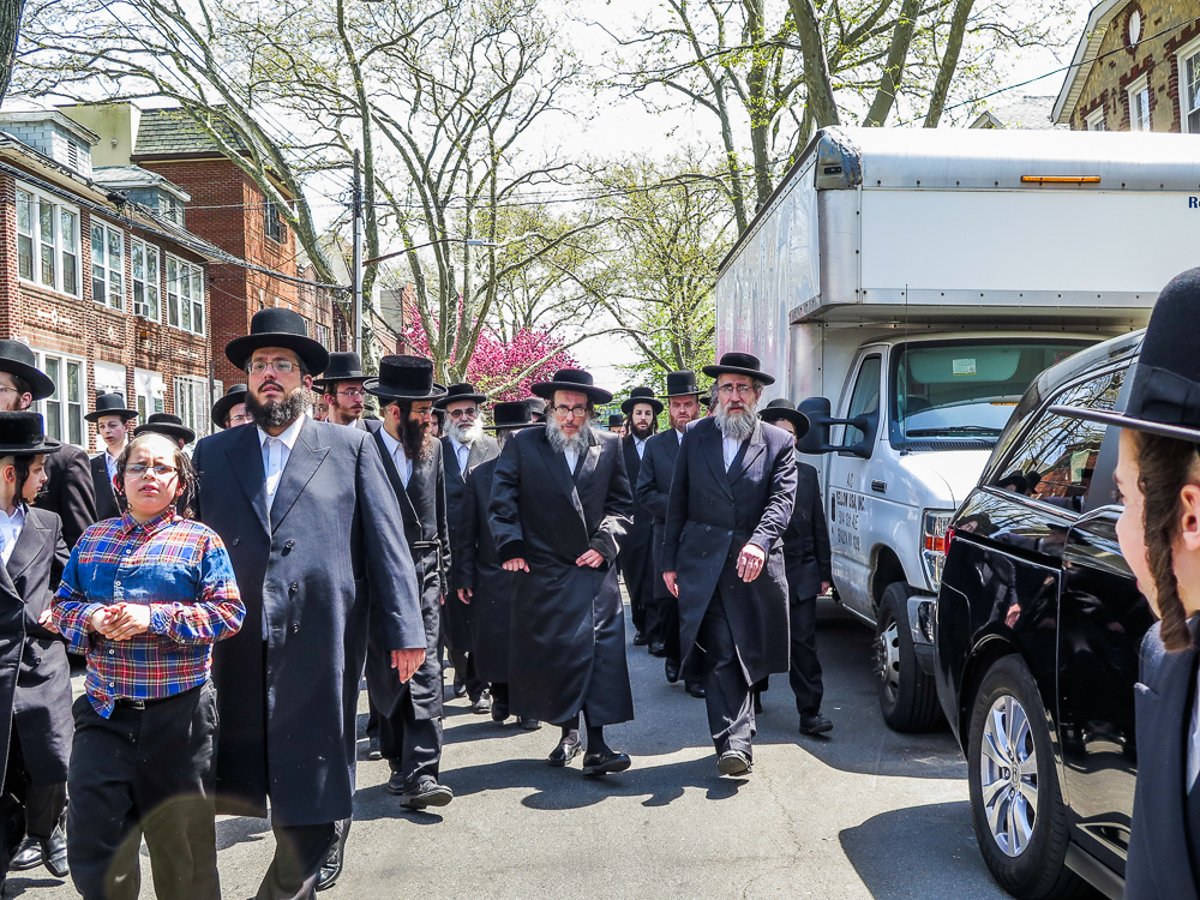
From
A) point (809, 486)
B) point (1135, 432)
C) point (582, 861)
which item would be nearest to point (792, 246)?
point (809, 486)

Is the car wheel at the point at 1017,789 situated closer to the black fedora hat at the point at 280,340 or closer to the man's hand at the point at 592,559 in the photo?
the man's hand at the point at 592,559

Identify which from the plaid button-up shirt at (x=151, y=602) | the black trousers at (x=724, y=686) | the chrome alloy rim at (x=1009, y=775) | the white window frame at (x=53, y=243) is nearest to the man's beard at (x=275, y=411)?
the plaid button-up shirt at (x=151, y=602)

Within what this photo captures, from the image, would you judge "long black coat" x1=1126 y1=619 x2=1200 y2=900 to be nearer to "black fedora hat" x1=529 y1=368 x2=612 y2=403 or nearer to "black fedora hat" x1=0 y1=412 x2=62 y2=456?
"black fedora hat" x1=0 y1=412 x2=62 y2=456

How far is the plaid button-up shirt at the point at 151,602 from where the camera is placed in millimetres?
3523

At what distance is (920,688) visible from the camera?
21.2 feet

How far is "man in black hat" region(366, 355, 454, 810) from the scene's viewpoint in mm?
5531

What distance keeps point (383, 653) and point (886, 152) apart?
4.21 meters

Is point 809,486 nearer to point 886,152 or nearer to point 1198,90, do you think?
point 886,152

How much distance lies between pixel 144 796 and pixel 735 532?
11.4 ft

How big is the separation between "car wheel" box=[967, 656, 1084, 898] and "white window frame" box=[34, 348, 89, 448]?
22753 mm

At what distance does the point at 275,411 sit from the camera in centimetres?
405

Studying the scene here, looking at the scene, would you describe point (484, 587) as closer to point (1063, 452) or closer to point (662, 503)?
point (662, 503)

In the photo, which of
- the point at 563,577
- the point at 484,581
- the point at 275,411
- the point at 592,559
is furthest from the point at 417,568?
the point at 275,411

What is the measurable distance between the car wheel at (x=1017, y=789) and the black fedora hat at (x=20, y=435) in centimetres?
364
